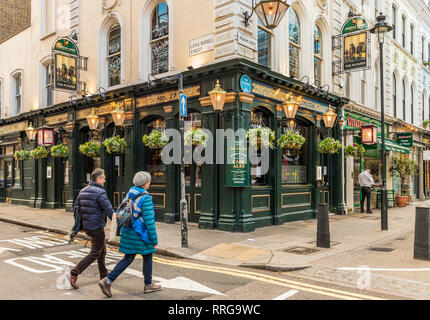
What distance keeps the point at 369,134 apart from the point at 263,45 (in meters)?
7.02

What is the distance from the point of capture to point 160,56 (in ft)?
45.3

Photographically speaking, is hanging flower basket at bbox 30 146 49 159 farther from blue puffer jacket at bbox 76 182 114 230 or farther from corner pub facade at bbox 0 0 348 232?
blue puffer jacket at bbox 76 182 114 230

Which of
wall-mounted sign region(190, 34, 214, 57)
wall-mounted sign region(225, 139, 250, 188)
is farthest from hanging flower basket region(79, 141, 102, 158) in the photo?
wall-mounted sign region(225, 139, 250, 188)

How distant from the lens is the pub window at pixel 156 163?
1345 cm

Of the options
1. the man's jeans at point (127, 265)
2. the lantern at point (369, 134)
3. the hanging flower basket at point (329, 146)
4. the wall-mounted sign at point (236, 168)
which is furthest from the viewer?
the lantern at point (369, 134)

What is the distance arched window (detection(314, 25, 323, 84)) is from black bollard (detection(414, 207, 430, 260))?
8.78 meters

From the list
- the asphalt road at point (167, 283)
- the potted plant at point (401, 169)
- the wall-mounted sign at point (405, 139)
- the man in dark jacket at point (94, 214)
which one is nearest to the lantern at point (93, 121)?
the asphalt road at point (167, 283)

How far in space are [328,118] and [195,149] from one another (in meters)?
5.61

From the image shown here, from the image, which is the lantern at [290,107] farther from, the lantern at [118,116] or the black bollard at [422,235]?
the lantern at [118,116]

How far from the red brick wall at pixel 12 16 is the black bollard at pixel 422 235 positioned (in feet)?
85.5

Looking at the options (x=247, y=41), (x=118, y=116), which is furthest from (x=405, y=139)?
(x=118, y=116)

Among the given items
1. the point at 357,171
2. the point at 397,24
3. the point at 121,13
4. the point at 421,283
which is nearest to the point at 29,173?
the point at 121,13

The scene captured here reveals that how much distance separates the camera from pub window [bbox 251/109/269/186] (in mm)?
12125

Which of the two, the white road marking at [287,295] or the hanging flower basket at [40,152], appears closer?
the white road marking at [287,295]
